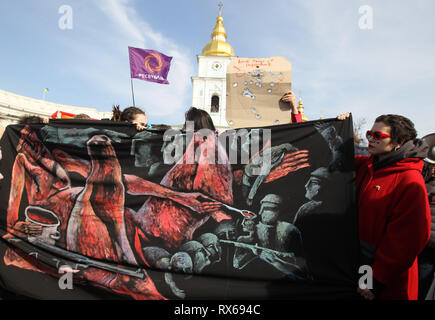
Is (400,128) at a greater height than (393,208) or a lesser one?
greater

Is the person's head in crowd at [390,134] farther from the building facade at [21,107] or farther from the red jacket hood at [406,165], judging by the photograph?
the building facade at [21,107]

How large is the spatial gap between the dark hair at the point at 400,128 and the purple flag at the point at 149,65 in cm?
887

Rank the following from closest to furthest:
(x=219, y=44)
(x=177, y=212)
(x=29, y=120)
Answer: (x=177, y=212) < (x=29, y=120) < (x=219, y=44)

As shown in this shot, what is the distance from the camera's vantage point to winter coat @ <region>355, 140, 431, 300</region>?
6.32 ft

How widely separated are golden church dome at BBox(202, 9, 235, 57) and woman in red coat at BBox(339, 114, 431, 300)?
33.7 metres

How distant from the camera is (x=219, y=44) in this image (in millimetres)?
34156

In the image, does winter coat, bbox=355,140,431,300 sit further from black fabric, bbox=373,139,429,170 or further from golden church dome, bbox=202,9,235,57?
golden church dome, bbox=202,9,235,57

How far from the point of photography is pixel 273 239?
8.19ft

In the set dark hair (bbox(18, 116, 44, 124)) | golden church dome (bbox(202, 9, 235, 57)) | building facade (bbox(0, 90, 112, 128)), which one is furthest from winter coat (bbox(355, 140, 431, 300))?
golden church dome (bbox(202, 9, 235, 57))

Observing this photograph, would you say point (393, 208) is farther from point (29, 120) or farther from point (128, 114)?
point (29, 120)

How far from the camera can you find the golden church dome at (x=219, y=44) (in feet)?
110

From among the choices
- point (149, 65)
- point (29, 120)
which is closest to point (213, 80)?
point (149, 65)

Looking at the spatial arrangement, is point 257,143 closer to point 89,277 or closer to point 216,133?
point 216,133

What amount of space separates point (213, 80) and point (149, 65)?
77.2 feet
